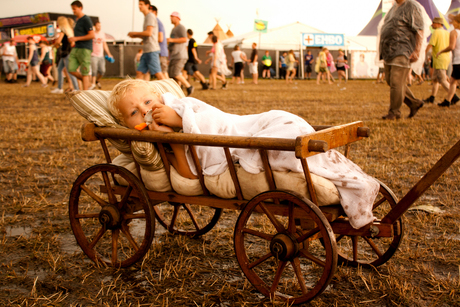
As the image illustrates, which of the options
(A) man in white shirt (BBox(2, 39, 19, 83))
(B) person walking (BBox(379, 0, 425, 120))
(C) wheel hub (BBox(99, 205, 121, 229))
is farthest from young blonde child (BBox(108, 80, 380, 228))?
(A) man in white shirt (BBox(2, 39, 19, 83))

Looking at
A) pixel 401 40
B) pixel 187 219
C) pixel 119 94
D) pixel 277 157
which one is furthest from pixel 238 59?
pixel 277 157

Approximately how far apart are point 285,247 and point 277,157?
386 millimetres

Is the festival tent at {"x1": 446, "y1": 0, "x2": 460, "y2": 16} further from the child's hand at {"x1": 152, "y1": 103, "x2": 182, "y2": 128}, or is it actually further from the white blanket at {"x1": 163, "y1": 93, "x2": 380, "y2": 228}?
the child's hand at {"x1": 152, "y1": 103, "x2": 182, "y2": 128}

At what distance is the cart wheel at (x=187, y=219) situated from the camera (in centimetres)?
275

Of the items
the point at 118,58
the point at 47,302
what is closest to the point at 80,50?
the point at 47,302

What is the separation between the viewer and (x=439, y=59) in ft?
30.4

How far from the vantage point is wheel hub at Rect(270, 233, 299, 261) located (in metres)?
1.84

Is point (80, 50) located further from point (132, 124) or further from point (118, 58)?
point (118, 58)

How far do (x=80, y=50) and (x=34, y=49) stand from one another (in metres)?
9.84

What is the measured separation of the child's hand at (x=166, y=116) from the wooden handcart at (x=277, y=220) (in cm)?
12

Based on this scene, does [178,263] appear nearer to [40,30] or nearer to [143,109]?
[143,109]

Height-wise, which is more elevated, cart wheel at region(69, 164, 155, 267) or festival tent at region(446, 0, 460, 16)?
festival tent at region(446, 0, 460, 16)

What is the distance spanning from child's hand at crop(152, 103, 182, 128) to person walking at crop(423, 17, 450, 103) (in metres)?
8.46

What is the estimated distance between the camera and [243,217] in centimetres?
193
